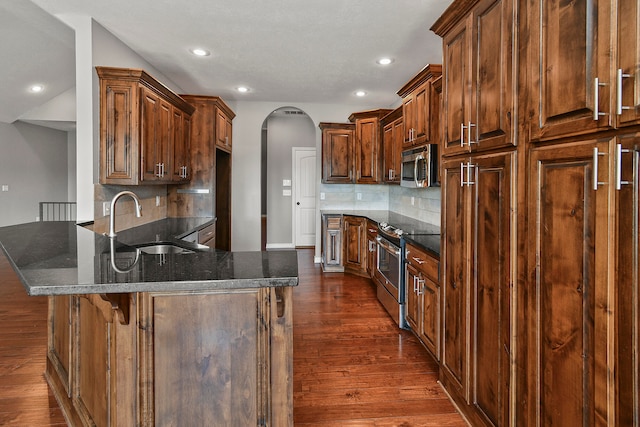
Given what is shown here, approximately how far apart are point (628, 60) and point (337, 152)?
15.8ft

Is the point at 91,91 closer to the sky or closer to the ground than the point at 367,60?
closer to the ground

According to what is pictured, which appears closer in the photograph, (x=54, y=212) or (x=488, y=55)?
(x=488, y=55)

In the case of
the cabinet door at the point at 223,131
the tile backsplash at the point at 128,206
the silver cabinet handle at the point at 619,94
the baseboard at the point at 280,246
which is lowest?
the baseboard at the point at 280,246

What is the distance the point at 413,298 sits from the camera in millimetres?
3055

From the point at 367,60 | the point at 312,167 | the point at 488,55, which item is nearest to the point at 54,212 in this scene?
the point at 312,167

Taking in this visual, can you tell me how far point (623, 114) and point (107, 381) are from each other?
2.03 m

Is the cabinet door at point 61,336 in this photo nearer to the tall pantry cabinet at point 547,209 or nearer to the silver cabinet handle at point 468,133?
the tall pantry cabinet at point 547,209

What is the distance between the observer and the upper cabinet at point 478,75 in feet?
5.28

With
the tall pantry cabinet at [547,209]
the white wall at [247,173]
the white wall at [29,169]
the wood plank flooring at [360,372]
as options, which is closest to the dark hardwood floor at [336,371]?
the wood plank flooring at [360,372]

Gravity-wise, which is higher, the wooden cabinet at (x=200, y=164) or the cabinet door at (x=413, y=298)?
the wooden cabinet at (x=200, y=164)

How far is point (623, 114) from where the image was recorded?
1039mm

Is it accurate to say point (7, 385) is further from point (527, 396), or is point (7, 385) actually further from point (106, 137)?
point (527, 396)

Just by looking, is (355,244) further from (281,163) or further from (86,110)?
(86,110)

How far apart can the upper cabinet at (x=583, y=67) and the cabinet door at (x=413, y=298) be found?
1740 millimetres
